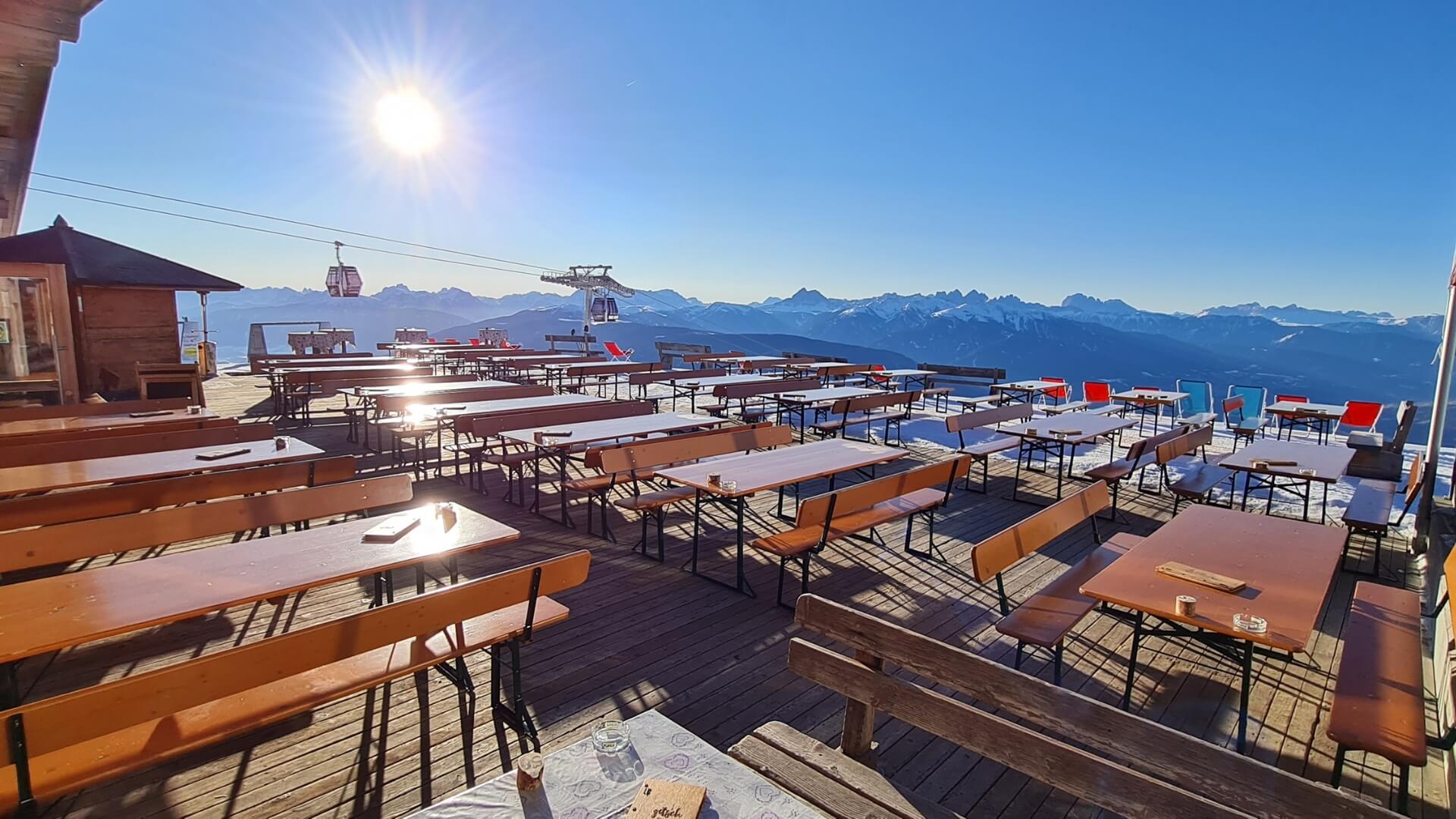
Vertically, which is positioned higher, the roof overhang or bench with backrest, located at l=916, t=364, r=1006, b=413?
the roof overhang

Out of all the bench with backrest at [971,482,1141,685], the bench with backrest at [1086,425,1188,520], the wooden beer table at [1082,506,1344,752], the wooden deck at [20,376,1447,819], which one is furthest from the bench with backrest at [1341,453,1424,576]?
the bench with backrest at [971,482,1141,685]

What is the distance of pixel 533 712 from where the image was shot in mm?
2812

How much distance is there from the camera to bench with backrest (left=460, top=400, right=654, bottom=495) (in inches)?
228

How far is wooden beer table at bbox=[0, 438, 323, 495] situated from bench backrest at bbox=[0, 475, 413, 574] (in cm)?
103

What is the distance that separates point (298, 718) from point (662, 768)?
2218mm

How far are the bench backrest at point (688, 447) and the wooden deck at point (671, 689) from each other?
2.22 ft

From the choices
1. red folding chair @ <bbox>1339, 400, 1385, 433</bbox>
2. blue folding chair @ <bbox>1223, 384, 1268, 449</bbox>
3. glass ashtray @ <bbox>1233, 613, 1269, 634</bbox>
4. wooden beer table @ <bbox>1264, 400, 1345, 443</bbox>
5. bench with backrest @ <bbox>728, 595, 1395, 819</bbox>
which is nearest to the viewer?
bench with backrest @ <bbox>728, 595, 1395, 819</bbox>

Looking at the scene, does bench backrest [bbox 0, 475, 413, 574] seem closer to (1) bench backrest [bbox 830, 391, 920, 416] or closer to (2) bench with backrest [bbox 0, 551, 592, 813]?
(2) bench with backrest [bbox 0, 551, 592, 813]

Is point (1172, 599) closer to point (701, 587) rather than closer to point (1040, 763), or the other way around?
point (1040, 763)

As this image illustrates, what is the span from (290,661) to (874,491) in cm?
319

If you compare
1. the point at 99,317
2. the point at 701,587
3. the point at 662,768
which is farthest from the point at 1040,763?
the point at 99,317

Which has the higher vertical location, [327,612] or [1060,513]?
[1060,513]

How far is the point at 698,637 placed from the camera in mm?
3523

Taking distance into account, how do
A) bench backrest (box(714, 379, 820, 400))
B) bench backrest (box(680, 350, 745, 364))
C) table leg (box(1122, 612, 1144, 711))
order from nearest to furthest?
table leg (box(1122, 612, 1144, 711)) < bench backrest (box(714, 379, 820, 400)) < bench backrest (box(680, 350, 745, 364))
